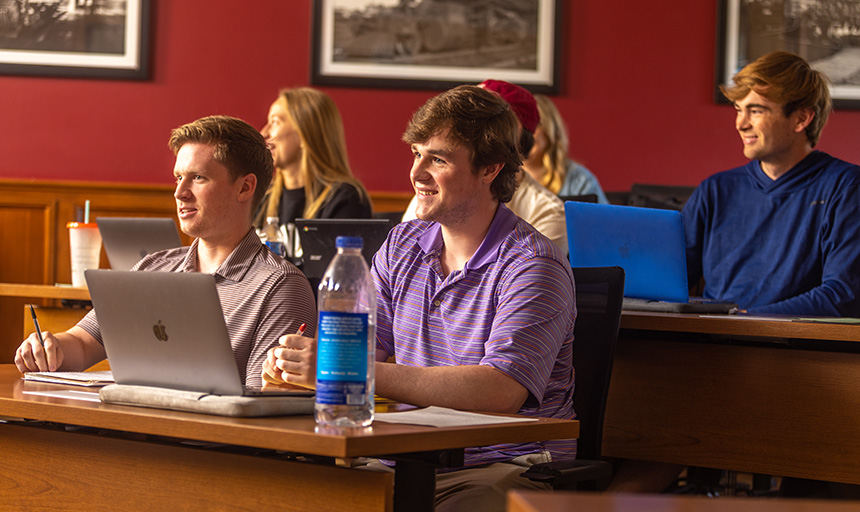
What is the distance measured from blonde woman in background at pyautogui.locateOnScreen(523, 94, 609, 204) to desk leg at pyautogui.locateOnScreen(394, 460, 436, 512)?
112 inches

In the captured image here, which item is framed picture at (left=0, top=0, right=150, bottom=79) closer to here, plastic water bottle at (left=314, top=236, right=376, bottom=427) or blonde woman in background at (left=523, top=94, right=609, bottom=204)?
blonde woman in background at (left=523, top=94, right=609, bottom=204)

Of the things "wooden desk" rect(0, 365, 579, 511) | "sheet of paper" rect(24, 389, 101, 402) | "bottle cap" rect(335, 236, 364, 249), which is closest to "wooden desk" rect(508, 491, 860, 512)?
"wooden desk" rect(0, 365, 579, 511)

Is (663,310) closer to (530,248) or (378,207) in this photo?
(530,248)

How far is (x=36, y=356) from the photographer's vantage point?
1.65 meters

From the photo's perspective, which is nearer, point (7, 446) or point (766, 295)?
point (7, 446)

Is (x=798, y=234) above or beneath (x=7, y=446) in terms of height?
above

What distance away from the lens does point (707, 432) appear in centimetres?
200

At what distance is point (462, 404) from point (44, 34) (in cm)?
394

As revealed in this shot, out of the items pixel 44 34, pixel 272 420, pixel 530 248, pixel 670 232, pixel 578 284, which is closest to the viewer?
pixel 272 420

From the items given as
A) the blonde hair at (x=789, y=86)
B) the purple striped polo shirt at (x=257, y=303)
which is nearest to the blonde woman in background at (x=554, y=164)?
the blonde hair at (x=789, y=86)

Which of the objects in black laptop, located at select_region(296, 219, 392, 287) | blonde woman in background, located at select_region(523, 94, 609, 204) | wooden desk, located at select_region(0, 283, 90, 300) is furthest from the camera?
blonde woman in background, located at select_region(523, 94, 609, 204)

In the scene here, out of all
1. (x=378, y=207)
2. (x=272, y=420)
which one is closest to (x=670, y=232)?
(x=272, y=420)

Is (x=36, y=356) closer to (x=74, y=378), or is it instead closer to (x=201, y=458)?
(x=74, y=378)

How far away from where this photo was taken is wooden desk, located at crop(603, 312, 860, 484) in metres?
1.86
